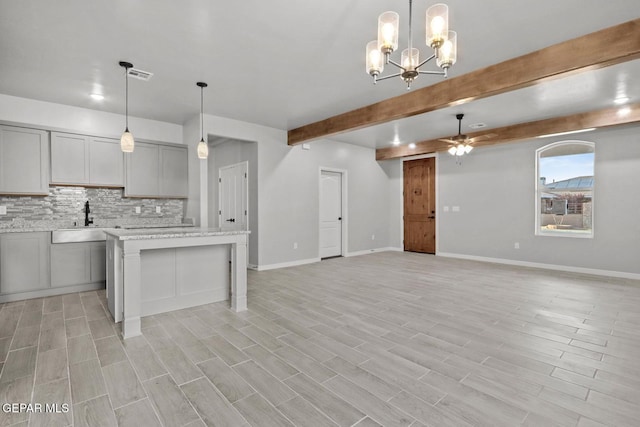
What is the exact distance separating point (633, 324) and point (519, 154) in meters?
4.15

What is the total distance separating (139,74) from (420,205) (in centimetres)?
679

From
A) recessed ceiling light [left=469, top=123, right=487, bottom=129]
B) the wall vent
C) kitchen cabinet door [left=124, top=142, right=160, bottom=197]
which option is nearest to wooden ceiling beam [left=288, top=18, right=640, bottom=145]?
recessed ceiling light [left=469, top=123, right=487, bottom=129]

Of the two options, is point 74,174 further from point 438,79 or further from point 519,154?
point 519,154

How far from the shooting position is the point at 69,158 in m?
4.54

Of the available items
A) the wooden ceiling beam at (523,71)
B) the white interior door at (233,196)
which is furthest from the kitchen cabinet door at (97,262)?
the wooden ceiling beam at (523,71)

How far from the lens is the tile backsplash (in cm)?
438

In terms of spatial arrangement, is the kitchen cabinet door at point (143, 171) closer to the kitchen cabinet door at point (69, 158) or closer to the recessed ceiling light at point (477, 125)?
the kitchen cabinet door at point (69, 158)

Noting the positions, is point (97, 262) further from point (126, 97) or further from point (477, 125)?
point (477, 125)

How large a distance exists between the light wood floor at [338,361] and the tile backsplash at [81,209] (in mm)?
1265

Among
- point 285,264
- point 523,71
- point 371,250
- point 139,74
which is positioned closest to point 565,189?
point 523,71

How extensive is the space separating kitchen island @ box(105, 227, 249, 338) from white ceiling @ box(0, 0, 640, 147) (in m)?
1.86

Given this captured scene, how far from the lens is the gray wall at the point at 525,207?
5312mm

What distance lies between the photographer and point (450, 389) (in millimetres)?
2059

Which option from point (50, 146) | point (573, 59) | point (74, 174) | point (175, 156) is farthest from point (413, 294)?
point (50, 146)
